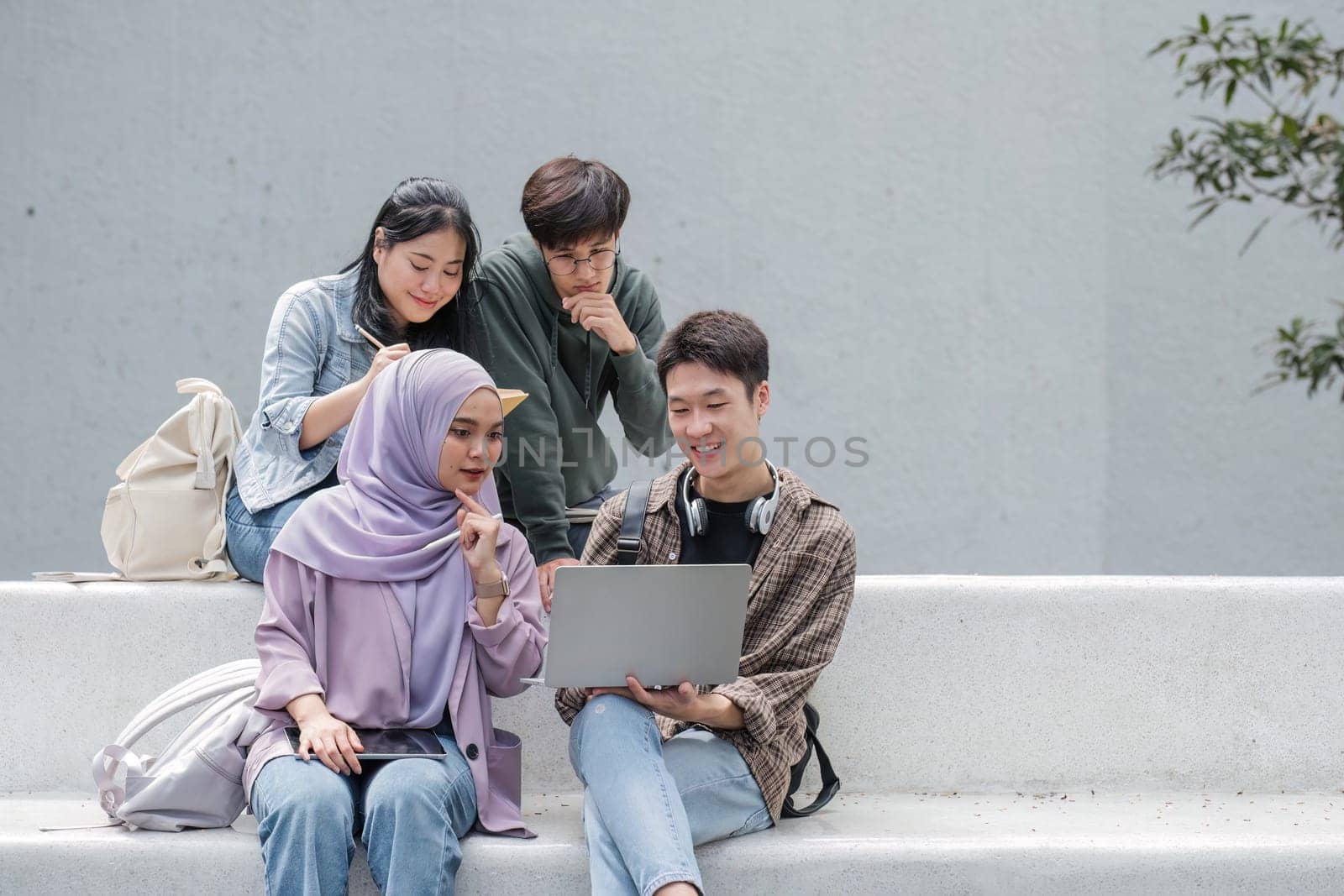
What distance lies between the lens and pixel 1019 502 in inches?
187

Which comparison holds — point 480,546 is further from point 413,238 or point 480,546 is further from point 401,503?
point 413,238

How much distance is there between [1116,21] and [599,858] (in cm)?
373

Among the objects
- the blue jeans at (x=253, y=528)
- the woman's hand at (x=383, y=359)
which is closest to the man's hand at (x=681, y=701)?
the woman's hand at (x=383, y=359)

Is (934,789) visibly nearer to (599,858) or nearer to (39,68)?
(599,858)

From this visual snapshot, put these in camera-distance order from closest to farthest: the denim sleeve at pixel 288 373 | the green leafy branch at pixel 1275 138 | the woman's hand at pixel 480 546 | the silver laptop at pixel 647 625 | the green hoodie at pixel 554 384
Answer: the silver laptop at pixel 647 625 → the woman's hand at pixel 480 546 → the denim sleeve at pixel 288 373 → the green hoodie at pixel 554 384 → the green leafy branch at pixel 1275 138

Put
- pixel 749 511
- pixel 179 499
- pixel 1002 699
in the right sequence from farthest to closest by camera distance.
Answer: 1. pixel 1002 699
2. pixel 179 499
3. pixel 749 511

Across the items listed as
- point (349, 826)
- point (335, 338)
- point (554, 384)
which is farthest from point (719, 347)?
point (349, 826)

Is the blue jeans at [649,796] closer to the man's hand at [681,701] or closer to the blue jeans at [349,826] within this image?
the man's hand at [681,701]

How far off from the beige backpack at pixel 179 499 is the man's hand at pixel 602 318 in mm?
878

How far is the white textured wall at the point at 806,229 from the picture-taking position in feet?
14.8

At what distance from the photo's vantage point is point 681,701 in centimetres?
239

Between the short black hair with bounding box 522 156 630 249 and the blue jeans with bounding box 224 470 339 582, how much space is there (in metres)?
0.76

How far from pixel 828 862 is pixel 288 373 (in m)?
1.60

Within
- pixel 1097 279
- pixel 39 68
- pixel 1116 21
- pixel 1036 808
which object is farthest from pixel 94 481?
pixel 1116 21
